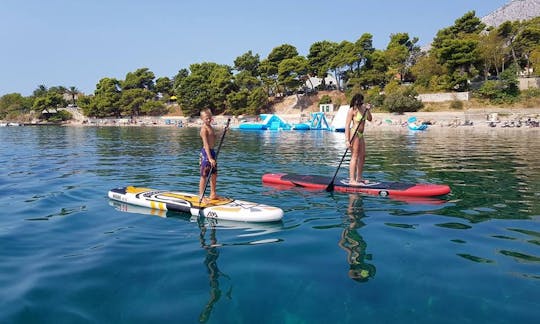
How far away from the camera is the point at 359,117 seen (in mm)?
11203

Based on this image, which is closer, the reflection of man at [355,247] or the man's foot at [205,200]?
the reflection of man at [355,247]

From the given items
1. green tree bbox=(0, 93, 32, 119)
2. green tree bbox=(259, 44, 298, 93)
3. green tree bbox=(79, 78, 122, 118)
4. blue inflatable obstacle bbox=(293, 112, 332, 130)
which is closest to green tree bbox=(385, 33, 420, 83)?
green tree bbox=(259, 44, 298, 93)

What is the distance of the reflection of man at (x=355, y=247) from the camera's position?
5.74 meters

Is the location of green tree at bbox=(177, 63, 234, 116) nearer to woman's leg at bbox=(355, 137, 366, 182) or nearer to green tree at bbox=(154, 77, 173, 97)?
green tree at bbox=(154, 77, 173, 97)

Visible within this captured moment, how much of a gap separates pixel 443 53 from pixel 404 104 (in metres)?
9.51

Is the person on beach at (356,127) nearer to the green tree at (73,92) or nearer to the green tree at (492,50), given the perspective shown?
the green tree at (492,50)

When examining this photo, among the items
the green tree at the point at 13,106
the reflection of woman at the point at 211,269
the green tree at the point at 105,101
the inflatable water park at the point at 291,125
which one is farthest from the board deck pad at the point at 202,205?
the green tree at the point at 13,106

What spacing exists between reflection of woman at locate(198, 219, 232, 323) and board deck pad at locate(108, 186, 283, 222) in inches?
18.5

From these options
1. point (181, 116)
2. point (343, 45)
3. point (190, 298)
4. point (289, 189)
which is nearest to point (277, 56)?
point (343, 45)

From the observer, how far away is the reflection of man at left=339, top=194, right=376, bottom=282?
574cm

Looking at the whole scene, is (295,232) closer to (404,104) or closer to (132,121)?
(404,104)

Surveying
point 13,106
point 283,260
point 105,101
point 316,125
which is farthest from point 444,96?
point 13,106

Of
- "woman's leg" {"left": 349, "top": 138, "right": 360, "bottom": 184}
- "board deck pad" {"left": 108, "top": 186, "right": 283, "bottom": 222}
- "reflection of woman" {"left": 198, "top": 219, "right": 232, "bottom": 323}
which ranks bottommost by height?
"reflection of woman" {"left": 198, "top": 219, "right": 232, "bottom": 323}

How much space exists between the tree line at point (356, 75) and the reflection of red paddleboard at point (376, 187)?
170ft
